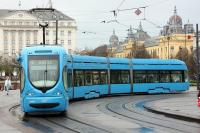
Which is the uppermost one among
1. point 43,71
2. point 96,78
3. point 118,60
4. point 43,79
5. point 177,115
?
point 118,60

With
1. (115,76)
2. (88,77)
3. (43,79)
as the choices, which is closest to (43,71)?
(43,79)

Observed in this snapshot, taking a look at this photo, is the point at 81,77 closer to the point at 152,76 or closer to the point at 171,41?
the point at 152,76

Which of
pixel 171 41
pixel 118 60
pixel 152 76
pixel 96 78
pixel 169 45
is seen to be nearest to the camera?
pixel 96 78

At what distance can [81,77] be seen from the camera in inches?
1471

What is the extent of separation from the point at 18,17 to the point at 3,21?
4.78 m

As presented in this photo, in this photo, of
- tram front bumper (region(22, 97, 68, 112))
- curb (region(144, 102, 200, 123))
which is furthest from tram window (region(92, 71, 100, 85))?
tram front bumper (region(22, 97, 68, 112))

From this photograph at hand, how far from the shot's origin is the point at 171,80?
4778 cm

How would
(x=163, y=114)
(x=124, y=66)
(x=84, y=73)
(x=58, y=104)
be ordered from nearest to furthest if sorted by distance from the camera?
(x=58, y=104), (x=163, y=114), (x=84, y=73), (x=124, y=66)

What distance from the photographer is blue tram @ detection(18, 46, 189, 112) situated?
23203 millimetres

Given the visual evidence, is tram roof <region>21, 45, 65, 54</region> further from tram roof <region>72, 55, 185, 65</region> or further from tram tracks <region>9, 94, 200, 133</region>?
tram roof <region>72, 55, 185, 65</region>

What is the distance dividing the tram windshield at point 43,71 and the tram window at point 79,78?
12.2m

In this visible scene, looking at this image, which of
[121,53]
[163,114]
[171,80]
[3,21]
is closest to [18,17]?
[3,21]

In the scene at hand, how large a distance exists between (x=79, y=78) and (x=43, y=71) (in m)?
13.4

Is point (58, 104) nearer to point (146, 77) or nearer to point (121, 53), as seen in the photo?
point (146, 77)
